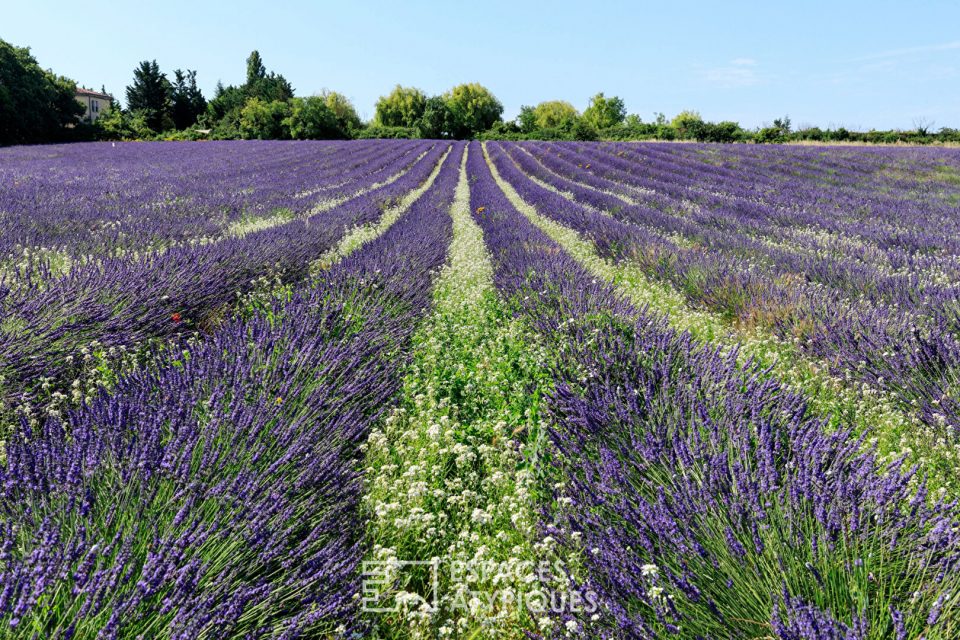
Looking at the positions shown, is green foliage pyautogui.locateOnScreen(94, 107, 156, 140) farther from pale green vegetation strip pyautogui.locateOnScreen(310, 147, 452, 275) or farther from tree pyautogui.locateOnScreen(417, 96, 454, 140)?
pale green vegetation strip pyautogui.locateOnScreen(310, 147, 452, 275)

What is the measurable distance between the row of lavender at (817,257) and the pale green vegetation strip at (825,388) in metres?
0.12

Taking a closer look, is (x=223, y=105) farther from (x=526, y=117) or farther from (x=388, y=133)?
(x=526, y=117)

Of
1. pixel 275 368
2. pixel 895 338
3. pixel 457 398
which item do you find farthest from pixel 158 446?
pixel 895 338

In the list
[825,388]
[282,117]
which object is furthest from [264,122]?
[825,388]

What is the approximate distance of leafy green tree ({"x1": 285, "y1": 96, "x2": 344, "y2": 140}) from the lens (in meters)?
46.2

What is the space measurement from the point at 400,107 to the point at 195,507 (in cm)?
6846

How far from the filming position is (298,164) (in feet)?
69.9

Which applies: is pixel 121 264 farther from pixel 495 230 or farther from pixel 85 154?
pixel 85 154

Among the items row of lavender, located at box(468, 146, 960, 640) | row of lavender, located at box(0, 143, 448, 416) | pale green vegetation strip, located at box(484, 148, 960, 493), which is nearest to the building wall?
row of lavender, located at box(0, 143, 448, 416)

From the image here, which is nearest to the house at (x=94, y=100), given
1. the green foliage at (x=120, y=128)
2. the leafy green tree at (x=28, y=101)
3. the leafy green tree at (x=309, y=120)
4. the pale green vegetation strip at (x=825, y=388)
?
the green foliage at (x=120, y=128)

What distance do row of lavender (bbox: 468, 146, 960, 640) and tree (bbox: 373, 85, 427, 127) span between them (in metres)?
65.3

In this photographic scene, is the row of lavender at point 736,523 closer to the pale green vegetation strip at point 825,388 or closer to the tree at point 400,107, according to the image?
the pale green vegetation strip at point 825,388

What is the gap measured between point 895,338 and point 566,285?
2.46 m

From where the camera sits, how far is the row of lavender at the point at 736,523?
133cm
